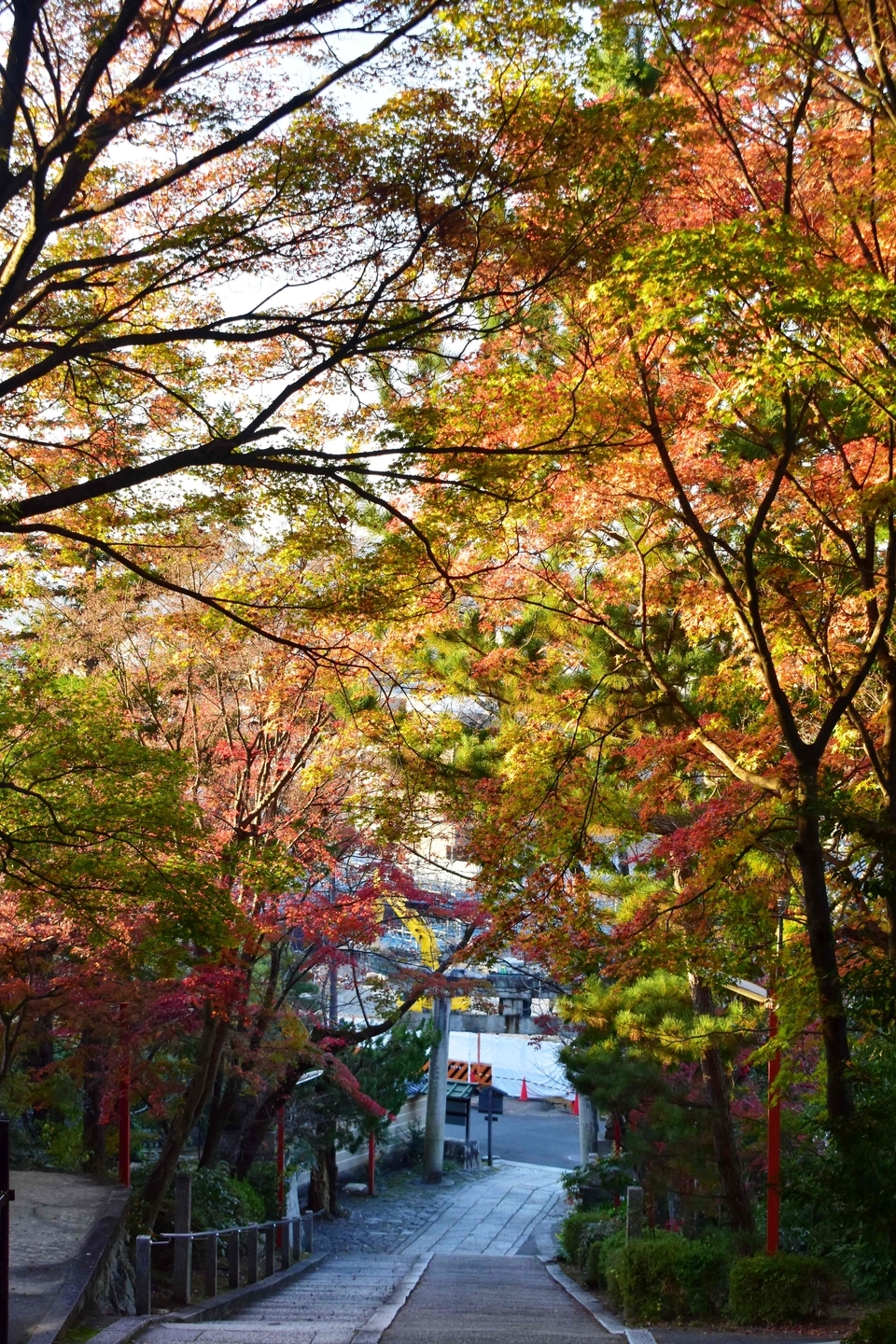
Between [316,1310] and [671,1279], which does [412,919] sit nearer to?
[316,1310]

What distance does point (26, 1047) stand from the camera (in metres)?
13.6

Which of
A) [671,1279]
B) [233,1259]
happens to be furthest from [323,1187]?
[671,1279]

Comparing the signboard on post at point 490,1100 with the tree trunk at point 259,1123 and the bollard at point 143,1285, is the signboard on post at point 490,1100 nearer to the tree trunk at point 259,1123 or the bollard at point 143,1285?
the tree trunk at point 259,1123

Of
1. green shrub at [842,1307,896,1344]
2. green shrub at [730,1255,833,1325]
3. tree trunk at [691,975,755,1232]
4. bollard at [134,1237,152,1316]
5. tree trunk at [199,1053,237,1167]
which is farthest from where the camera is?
tree trunk at [199,1053,237,1167]

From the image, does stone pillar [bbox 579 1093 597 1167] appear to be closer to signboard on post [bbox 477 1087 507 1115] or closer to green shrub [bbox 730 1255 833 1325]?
signboard on post [bbox 477 1087 507 1115]

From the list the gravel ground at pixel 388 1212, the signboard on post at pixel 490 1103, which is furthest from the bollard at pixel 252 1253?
the signboard on post at pixel 490 1103

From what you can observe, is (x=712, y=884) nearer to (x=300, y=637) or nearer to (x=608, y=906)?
(x=300, y=637)

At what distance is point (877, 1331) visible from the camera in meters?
5.70

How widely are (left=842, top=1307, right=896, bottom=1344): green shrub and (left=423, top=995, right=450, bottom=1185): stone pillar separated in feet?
66.9

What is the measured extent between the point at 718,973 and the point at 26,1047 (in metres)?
8.28

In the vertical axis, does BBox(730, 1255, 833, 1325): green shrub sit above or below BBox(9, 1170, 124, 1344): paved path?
below

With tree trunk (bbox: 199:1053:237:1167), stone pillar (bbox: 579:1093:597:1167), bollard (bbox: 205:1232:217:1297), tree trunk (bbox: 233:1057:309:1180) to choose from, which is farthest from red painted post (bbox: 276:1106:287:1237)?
stone pillar (bbox: 579:1093:597:1167)

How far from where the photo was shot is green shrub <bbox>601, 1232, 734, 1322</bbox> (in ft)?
34.9

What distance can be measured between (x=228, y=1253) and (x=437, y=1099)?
15045 mm
